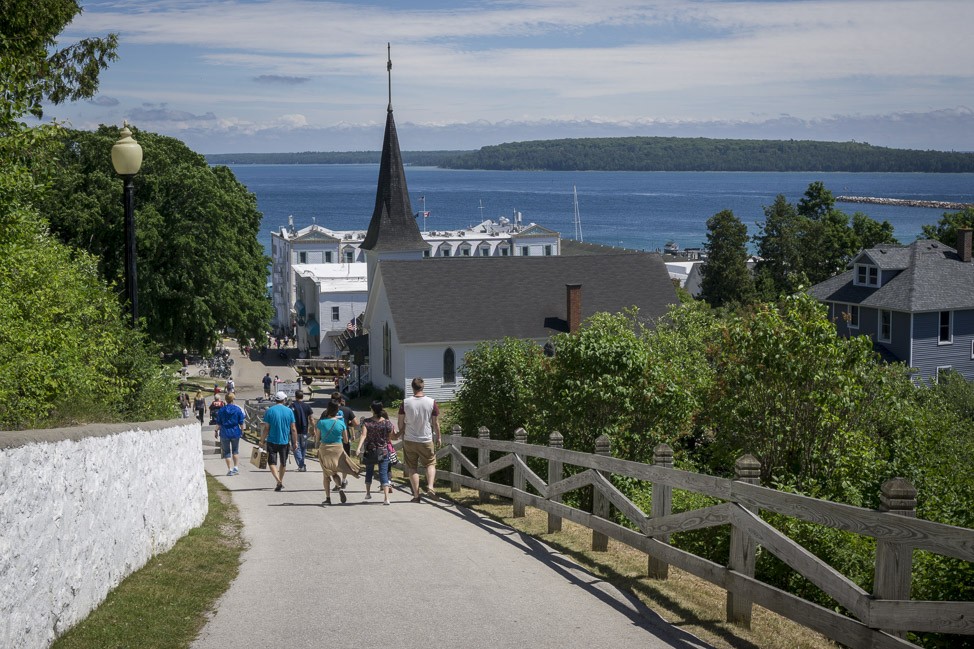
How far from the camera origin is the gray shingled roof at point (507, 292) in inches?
2141

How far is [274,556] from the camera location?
11.1 meters

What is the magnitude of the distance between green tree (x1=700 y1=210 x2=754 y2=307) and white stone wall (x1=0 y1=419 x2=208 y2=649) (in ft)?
209

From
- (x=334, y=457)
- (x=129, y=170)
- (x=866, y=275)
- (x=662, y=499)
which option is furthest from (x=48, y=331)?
(x=866, y=275)

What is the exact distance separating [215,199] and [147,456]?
37.4 meters

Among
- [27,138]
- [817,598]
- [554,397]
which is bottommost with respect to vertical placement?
[817,598]

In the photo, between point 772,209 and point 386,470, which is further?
point 772,209

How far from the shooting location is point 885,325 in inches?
2050

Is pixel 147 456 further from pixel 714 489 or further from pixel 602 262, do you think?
pixel 602 262

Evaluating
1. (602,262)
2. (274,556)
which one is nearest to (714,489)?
(274,556)

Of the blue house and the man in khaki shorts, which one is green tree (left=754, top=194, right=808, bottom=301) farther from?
the man in khaki shorts

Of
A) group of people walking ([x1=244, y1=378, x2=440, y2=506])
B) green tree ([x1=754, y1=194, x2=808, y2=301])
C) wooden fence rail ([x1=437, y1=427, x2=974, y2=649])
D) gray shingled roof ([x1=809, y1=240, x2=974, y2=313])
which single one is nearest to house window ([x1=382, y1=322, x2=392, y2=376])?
gray shingled roof ([x1=809, y1=240, x2=974, y2=313])

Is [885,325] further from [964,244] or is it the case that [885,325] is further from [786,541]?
[786,541]

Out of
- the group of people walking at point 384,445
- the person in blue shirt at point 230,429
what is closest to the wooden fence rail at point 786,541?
the group of people walking at point 384,445

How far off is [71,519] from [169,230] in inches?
1567
